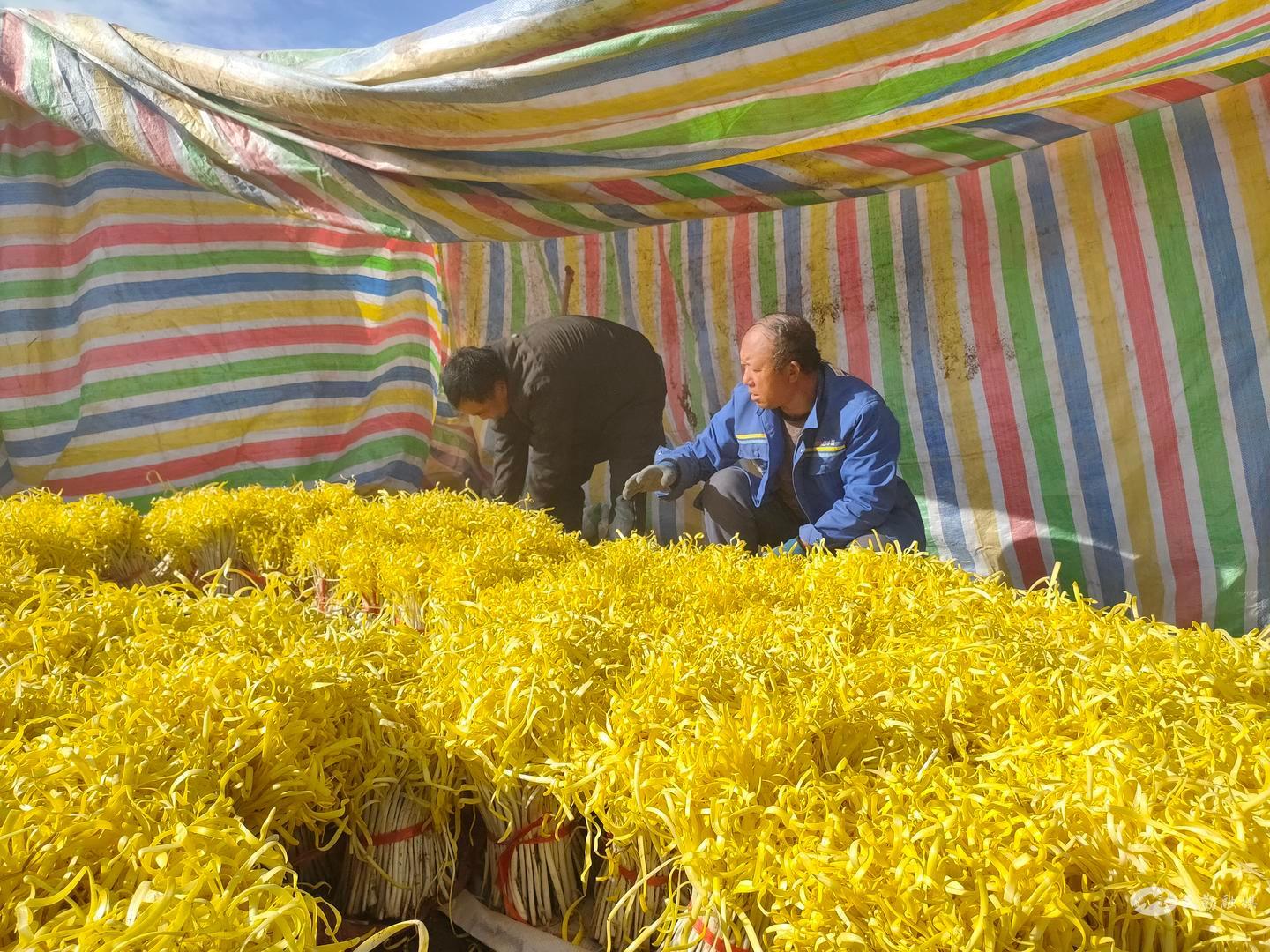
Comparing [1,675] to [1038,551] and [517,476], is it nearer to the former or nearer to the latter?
[517,476]

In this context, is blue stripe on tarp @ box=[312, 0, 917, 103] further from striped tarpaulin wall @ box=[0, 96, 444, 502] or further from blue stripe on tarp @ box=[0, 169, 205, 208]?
blue stripe on tarp @ box=[0, 169, 205, 208]

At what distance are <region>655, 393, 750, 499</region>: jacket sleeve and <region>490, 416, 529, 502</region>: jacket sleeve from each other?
2.74 ft

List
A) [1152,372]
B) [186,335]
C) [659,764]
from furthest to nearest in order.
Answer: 1. [186,335]
2. [1152,372]
3. [659,764]

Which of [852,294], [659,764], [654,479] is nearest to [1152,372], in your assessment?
[852,294]

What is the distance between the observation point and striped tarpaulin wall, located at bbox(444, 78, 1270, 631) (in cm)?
284

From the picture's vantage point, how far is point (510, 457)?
3875 millimetres

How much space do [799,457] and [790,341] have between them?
42cm

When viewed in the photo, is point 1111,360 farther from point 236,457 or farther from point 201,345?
point 201,345

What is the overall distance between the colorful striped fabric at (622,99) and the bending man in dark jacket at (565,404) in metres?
0.53

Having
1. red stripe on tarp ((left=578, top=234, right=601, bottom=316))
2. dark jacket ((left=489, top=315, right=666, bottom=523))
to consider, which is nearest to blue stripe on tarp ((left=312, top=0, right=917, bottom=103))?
dark jacket ((left=489, top=315, right=666, bottom=523))

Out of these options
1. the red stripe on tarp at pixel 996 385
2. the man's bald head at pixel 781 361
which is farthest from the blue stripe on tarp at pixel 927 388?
the man's bald head at pixel 781 361

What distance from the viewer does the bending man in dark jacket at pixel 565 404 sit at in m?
3.65

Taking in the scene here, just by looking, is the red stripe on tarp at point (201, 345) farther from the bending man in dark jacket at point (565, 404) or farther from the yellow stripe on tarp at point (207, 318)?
the bending man in dark jacket at point (565, 404)

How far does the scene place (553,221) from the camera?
3512mm
